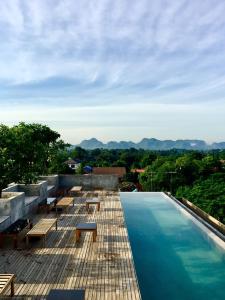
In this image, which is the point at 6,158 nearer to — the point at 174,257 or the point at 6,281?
the point at 174,257

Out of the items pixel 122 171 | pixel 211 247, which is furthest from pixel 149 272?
pixel 122 171

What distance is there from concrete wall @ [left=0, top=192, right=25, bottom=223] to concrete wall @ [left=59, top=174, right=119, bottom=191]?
366 inches

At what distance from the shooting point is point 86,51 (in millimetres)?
22062

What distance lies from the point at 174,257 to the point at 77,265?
380 centimetres

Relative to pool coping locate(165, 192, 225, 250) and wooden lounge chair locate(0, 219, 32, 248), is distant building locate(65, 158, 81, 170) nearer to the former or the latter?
pool coping locate(165, 192, 225, 250)

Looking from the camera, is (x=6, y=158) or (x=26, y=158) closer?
(x=6, y=158)

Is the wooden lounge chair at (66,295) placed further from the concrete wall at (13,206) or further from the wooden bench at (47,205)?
the wooden bench at (47,205)

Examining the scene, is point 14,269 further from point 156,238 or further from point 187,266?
point 156,238

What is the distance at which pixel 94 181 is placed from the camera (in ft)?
76.2

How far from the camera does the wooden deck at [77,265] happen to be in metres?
7.65

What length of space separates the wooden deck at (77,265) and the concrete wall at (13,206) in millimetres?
1477

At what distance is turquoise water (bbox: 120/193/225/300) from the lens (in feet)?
30.0

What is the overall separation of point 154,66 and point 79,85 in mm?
11953

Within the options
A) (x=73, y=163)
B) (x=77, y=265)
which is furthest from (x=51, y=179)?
(x=73, y=163)
